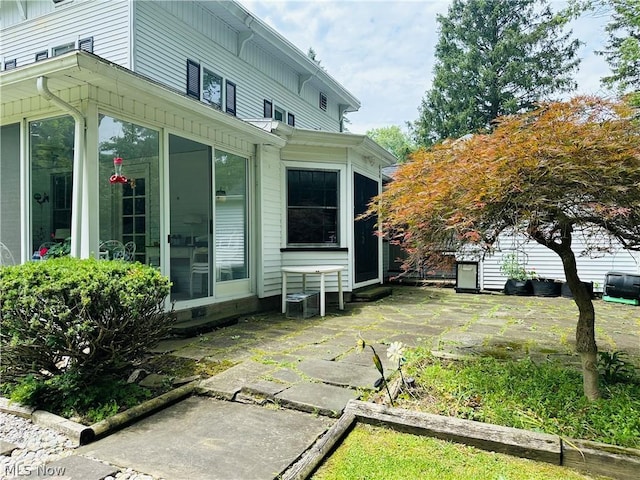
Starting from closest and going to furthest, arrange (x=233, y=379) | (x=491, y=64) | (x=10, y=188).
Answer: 1. (x=233, y=379)
2. (x=10, y=188)
3. (x=491, y=64)

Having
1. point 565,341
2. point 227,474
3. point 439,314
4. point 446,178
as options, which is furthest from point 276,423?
point 439,314

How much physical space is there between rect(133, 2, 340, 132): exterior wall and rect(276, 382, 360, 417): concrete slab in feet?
22.9

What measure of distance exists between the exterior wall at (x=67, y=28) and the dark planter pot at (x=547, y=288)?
9143 millimetres

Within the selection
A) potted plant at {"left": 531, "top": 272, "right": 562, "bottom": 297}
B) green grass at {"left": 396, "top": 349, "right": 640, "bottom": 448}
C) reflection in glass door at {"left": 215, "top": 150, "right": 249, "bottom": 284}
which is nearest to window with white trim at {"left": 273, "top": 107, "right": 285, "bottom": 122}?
reflection in glass door at {"left": 215, "top": 150, "right": 249, "bottom": 284}

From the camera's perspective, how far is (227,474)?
196cm

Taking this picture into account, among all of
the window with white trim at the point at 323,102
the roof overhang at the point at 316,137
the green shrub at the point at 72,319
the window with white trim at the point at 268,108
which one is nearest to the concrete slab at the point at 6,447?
the green shrub at the point at 72,319

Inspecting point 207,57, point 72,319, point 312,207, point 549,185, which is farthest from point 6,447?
point 207,57

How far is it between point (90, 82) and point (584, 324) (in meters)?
4.49

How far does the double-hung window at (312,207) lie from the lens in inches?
273

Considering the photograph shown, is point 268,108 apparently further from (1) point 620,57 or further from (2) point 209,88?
(1) point 620,57

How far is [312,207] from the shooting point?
7.04m

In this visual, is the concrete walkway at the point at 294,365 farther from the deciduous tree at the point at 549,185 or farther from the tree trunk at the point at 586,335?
the deciduous tree at the point at 549,185

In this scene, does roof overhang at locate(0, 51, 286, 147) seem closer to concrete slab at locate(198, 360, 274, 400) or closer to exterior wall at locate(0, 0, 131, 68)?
concrete slab at locate(198, 360, 274, 400)

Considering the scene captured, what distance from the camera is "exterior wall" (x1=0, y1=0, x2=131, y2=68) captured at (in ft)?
25.1
